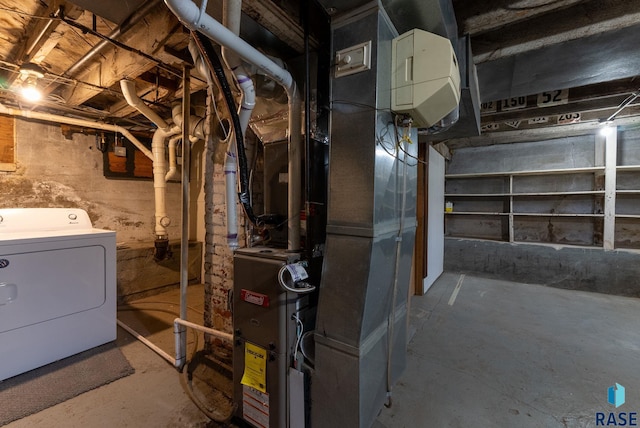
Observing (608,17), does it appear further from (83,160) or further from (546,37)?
(83,160)

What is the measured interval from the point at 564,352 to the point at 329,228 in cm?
256

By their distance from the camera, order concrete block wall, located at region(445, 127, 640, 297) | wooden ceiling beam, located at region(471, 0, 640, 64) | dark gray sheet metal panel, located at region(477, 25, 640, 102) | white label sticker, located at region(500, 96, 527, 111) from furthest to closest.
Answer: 1. concrete block wall, located at region(445, 127, 640, 297)
2. white label sticker, located at region(500, 96, 527, 111)
3. dark gray sheet metal panel, located at region(477, 25, 640, 102)
4. wooden ceiling beam, located at region(471, 0, 640, 64)

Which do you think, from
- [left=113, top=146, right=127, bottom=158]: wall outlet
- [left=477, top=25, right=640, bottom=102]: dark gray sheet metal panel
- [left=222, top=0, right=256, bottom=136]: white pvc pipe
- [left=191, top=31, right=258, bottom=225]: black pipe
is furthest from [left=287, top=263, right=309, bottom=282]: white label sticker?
[left=113, top=146, right=127, bottom=158]: wall outlet

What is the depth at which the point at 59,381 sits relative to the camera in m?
1.87

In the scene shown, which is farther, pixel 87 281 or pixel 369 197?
pixel 87 281

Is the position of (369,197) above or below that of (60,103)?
below

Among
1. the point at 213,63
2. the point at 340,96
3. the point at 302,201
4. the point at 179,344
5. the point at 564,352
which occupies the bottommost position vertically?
the point at 564,352

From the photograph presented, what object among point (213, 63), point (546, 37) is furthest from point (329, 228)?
point (546, 37)

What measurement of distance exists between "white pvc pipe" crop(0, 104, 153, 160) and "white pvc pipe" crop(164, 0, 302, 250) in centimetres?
309

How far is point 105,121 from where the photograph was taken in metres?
3.50

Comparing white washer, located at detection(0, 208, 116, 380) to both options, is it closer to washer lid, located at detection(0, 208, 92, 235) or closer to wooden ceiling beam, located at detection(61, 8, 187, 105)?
washer lid, located at detection(0, 208, 92, 235)

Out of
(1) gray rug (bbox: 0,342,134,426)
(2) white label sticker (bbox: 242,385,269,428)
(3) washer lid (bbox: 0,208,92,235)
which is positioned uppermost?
(3) washer lid (bbox: 0,208,92,235)

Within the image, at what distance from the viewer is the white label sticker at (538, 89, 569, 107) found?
108 inches

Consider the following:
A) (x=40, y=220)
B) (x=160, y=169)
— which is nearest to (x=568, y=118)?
(x=160, y=169)
